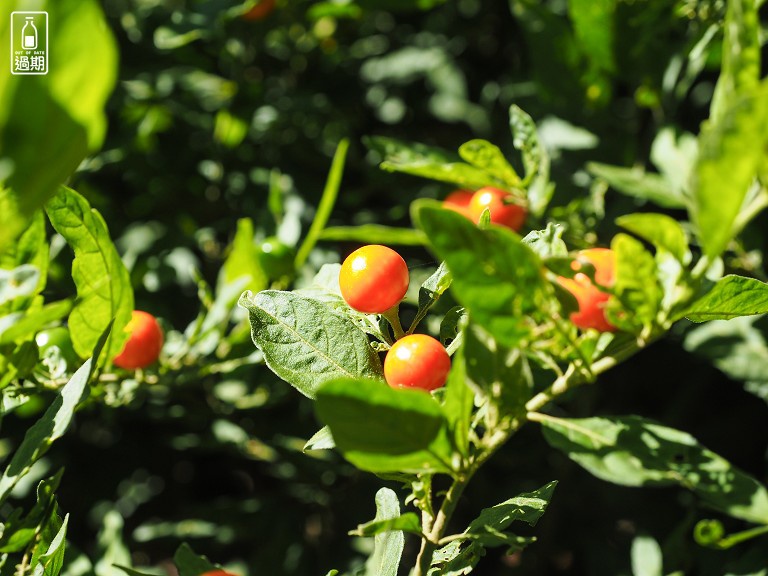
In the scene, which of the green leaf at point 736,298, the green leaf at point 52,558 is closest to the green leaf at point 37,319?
the green leaf at point 52,558

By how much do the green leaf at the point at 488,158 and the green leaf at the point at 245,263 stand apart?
1.42 ft

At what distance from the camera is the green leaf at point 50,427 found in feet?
3.11

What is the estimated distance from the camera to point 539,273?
71 centimetres

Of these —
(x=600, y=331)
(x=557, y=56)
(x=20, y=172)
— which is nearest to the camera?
(x=20, y=172)

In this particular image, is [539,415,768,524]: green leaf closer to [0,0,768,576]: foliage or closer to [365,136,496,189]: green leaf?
[0,0,768,576]: foliage

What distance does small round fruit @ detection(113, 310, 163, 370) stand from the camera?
131 cm

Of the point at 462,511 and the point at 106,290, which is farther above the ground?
the point at 106,290

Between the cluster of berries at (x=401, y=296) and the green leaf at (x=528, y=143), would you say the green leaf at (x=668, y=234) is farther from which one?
the green leaf at (x=528, y=143)

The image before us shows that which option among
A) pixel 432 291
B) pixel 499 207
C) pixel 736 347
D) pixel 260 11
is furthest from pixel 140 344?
pixel 736 347

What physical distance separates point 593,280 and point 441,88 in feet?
5.11

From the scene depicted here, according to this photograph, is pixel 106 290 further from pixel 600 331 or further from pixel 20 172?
pixel 600 331

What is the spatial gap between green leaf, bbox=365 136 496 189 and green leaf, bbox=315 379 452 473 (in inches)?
26.0

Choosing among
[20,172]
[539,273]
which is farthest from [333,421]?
[20,172]

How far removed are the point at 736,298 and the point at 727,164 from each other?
0.30m
